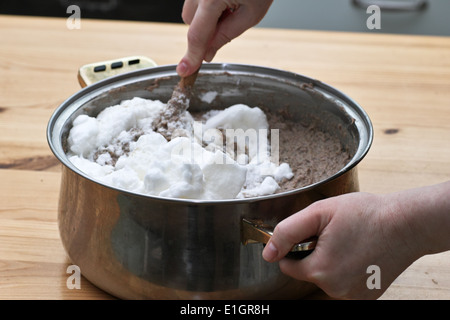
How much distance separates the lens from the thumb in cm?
58

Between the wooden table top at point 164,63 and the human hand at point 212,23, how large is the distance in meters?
0.32

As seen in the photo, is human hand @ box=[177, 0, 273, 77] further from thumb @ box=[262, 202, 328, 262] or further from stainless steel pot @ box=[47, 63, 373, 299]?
thumb @ box=[262, 202, 328, 262]

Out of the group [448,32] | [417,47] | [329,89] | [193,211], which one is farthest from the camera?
[448,32]

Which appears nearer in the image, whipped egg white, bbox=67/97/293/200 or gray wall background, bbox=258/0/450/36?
whipped egg white, bbox=67/97/293/200

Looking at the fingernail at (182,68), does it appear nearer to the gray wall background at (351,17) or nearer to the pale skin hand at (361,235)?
the pale skin hand at (361,235)

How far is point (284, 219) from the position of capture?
0.61 m

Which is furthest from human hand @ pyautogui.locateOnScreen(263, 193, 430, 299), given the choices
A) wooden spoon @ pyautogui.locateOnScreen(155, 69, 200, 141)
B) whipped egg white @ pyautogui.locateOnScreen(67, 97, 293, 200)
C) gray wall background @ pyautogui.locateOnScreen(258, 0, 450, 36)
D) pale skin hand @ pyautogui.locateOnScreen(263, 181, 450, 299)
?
gray wall background @ pyautogui.locateOnScreen(258, 0, 450, 36)

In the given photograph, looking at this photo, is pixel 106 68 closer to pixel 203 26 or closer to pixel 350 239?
pixel 203 26

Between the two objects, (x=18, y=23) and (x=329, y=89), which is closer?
(x=329, y=89)

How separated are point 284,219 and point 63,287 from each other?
0.32 meters

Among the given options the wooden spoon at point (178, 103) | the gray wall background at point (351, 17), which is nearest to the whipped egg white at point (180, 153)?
the wooden spoon at point (178, 103)

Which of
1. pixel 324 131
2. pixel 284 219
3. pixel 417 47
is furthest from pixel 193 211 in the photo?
pixel 417 47

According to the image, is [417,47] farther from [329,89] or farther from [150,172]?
[150,172]

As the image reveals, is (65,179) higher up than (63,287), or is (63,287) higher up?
(65,179)
